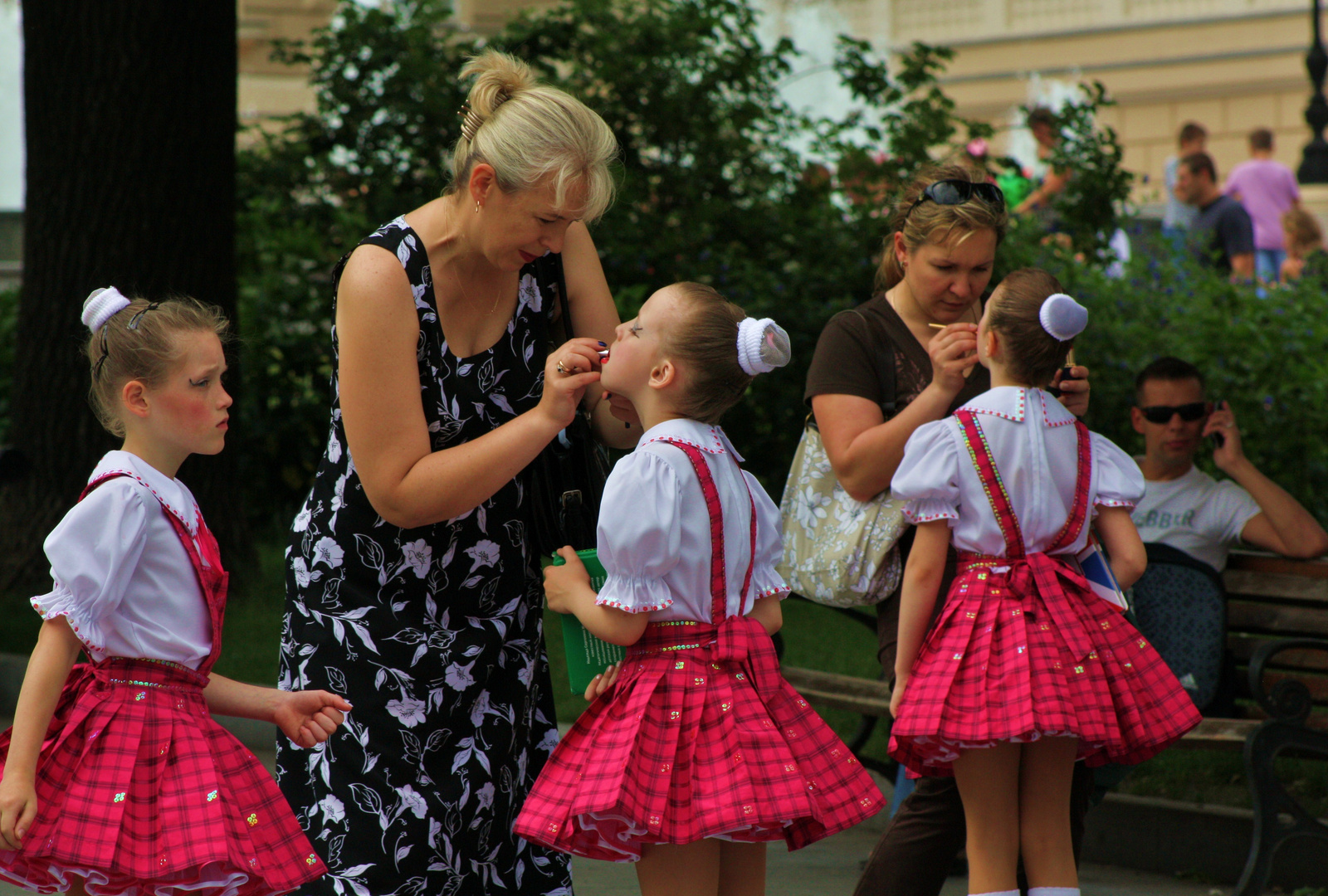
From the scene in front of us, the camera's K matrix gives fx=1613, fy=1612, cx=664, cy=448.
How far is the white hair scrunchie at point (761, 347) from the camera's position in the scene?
2898mm

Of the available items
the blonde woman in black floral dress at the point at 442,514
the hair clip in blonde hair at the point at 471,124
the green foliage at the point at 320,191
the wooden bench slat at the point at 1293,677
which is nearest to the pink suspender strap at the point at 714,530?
the blonde woman in black floral dress at the point at 442,514

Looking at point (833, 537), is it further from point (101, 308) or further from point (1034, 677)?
point (101, 308)

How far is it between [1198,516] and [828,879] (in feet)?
5.01

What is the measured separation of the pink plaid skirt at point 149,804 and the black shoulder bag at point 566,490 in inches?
26.3

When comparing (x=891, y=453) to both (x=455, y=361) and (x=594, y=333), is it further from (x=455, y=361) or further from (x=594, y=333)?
(x=455, y=361)

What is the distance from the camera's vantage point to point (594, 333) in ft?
10.2

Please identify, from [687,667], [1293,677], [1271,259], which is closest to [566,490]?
[687,667]

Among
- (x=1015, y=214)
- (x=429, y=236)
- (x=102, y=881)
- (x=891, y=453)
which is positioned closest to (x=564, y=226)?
(x=429, y=236)

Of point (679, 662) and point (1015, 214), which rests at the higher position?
point (1015, 214)

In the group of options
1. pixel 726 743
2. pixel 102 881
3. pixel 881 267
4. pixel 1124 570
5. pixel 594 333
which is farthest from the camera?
pixel 881 267

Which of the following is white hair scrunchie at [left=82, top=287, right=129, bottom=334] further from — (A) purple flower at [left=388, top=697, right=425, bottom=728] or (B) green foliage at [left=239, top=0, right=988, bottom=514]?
(B) green foliage at [left=239, top=0, right=988, bottom=514]

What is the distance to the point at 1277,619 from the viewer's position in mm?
4703

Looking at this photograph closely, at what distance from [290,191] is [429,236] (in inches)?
262

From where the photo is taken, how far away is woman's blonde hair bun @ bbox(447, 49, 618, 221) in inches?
107
